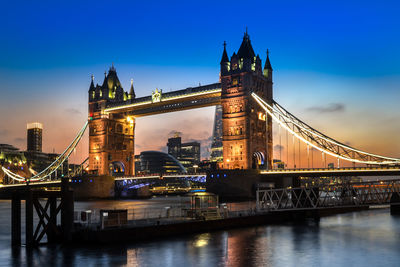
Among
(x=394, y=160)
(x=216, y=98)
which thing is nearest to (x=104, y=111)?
(x=216, y=98)

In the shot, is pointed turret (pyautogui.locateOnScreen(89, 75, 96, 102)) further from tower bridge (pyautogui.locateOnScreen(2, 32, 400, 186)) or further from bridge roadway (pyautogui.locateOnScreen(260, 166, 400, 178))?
bridge roadway (pyautogui.locateOnScreen(260, 166, 400, 178))

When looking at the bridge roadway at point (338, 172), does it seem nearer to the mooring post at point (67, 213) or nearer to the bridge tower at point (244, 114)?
the bridge tower at point (244, 114)

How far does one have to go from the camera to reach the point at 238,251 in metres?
32.2

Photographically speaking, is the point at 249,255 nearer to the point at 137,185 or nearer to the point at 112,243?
the point at 112,243

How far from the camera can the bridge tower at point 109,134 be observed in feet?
414

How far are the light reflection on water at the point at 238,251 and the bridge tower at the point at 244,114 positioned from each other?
53.8 metres

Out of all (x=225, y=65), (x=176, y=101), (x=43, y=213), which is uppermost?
(x=225, y=65)

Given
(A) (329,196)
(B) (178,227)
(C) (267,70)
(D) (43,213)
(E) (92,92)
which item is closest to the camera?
(D) (43,213)

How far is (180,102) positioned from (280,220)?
63.3m

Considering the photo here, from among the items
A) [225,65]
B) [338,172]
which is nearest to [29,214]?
[338,172]

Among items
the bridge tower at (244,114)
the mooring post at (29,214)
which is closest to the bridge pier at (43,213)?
the mooring post at (29,214)

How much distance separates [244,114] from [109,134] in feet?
147

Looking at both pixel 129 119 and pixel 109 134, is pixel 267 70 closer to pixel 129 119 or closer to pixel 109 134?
pixel 129 119

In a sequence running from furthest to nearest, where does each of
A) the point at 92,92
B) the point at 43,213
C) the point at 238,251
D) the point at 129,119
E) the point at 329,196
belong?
the point at 92,92, the point at 129,119, the point at 329,196, the point at 43,213, the point at 238,251
